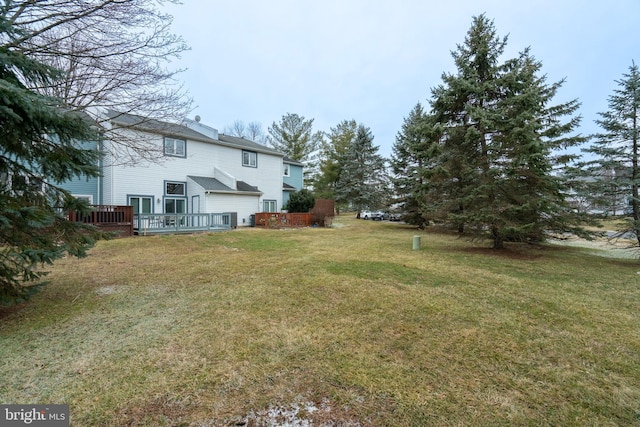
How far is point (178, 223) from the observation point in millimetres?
14117

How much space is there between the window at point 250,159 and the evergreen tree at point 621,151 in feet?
61.1

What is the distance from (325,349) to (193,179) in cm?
1683

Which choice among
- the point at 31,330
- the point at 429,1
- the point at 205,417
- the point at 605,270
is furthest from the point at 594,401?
the point at 429,1

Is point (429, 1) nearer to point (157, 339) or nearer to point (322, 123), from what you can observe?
point (157, 339)

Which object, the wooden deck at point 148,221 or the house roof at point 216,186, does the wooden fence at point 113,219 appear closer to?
the wooden deck at point 148,221

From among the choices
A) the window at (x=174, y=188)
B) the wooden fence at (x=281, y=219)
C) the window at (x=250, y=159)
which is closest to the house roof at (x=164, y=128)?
the window at (x=250, y=159)

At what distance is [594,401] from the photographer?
7.37ft

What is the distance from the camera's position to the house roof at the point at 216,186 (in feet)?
55.1

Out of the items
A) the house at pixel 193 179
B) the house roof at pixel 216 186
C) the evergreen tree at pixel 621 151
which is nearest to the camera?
the evergreen tree at pixel 621 151

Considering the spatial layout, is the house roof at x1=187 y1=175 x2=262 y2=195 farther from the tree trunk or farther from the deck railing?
the tree trunk

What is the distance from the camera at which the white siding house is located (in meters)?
14.9
